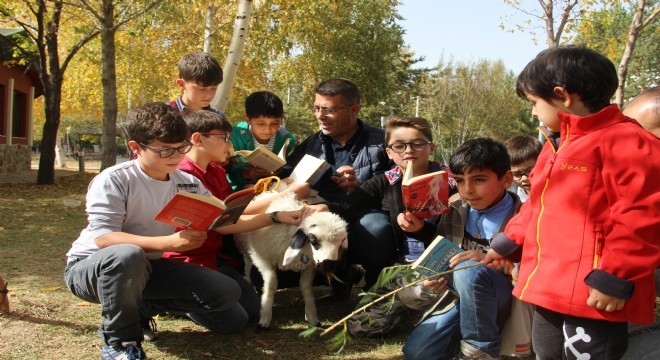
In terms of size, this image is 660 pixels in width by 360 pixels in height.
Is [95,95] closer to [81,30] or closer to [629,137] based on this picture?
[81,30]

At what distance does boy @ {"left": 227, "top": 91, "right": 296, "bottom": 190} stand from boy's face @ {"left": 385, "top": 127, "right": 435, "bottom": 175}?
3.59 ft

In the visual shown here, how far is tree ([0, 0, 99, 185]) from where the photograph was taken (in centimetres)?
1441

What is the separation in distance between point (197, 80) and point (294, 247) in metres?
1.91

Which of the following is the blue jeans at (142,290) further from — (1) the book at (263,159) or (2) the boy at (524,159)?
(2) the boy at (524,159)

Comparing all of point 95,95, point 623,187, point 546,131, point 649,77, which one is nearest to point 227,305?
point 546,131

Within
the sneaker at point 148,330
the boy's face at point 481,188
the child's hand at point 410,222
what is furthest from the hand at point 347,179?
the sneaker at point 148,330

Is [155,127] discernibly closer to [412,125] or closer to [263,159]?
[263,159]

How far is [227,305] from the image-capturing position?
3.27 metres

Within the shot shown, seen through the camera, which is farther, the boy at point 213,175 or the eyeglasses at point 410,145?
the eyeglasses at point 410,145

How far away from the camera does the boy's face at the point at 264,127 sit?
4.70 metres

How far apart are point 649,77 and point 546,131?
4232 cm

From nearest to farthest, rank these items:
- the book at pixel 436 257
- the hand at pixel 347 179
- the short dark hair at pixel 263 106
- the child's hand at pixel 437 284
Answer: the book at pixel 436 257
the child's hand at pixel 437 284
the hand at pixel 347 179
the short dark hair at pixel 263 106

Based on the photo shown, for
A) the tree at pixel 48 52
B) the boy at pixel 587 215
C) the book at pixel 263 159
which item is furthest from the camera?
the tree at pixel 48 52

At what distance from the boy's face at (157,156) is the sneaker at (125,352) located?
3.26 feet
